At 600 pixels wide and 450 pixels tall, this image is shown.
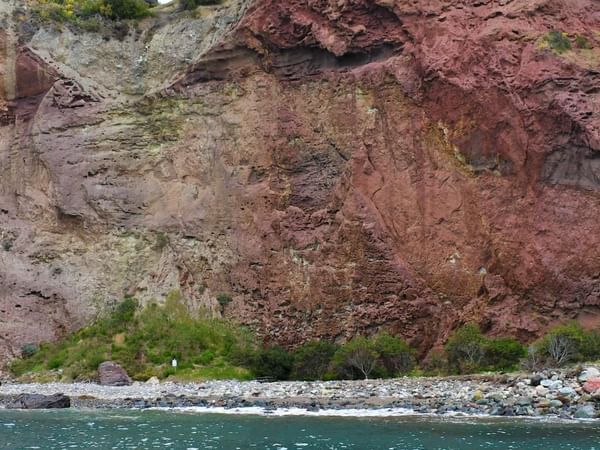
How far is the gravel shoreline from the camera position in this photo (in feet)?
79.7

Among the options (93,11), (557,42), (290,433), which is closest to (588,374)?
(290,433)

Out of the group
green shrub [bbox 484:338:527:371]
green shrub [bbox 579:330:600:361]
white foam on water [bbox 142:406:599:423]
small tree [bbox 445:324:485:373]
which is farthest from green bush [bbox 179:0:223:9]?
green shrub [bbox 579:330:600:361]

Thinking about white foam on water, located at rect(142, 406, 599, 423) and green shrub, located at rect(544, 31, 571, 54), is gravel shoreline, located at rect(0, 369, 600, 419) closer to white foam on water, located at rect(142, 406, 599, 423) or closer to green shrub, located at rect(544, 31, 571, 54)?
white foam on water, located at rect(142, 406, 599, 423)

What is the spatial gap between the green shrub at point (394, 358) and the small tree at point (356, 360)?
1.37ft

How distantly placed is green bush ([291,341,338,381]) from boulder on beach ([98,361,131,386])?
646cm

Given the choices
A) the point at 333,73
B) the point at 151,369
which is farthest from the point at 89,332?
the point at 333,73

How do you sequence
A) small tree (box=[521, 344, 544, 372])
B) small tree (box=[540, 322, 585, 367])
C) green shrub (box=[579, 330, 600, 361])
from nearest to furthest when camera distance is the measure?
1. small tree (box=[521, 344, 544, 372])
2. small tree (box=[540, 322, 585, 367])
3. green shrub (box=[579, 330, 600, 361])

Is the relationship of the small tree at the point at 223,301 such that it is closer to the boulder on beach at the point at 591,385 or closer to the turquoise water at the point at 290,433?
the turquoise water at the point at 290,433

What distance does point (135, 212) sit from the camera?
4244 cm

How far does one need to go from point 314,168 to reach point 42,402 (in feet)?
53.4

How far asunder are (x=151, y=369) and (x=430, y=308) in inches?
447

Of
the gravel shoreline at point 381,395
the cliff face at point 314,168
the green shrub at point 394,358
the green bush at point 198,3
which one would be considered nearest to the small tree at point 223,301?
the cliff face at point 314,168

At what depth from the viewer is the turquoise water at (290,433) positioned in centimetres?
1975

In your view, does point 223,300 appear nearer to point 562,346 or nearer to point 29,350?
point 29,350
